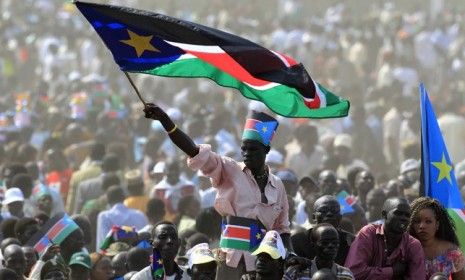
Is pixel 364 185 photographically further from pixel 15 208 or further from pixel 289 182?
pixel 15 208

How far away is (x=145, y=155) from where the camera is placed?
2133 cm

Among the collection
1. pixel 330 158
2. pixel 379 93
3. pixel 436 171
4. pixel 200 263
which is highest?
pixel 379 93

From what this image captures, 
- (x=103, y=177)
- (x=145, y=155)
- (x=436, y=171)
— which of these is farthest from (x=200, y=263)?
(x=145, y=155)

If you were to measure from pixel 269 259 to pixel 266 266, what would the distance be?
1.8 inches

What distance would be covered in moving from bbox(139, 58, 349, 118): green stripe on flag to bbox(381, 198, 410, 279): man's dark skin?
2.33ft

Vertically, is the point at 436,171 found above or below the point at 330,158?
below

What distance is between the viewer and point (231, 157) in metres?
18.3

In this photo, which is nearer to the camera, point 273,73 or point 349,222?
point 273,73

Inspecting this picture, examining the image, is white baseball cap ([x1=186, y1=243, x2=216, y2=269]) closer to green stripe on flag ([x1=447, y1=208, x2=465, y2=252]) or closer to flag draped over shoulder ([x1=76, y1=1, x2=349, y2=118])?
flag draped over shoulder ([x1=76, y1=1, x2=349, y2=118])

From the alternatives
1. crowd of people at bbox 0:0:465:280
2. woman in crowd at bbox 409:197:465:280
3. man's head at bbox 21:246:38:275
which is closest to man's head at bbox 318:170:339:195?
crowd of people at bbox 0:0:465:280

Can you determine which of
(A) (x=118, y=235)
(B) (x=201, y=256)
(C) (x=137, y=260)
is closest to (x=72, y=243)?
(A) (x=118, y=235)

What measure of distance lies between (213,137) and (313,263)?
11.2 metres

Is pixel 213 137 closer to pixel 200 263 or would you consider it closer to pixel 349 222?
pixel 349 222

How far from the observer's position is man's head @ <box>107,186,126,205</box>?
53.9ft
